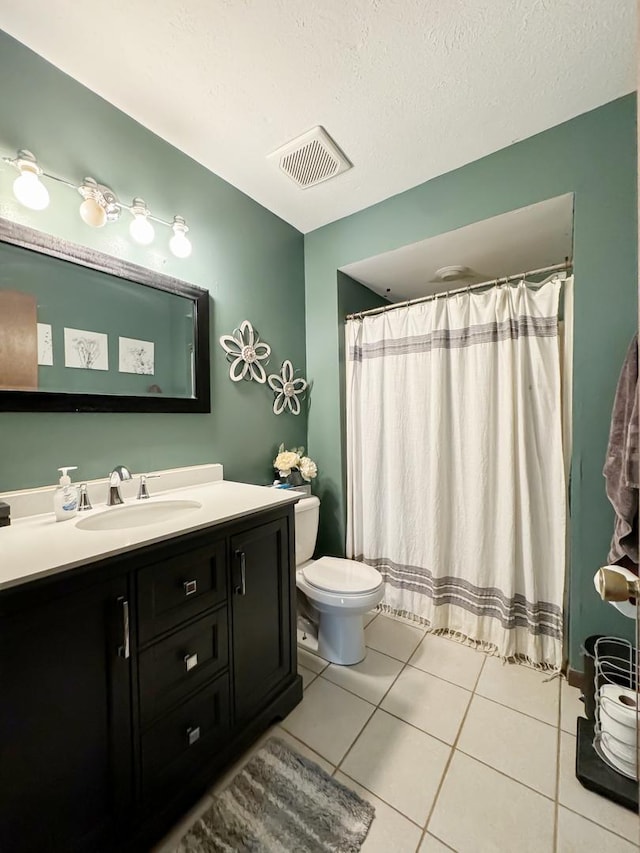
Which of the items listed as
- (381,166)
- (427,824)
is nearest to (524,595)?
(427,824)

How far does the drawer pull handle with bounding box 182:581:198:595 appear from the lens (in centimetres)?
98

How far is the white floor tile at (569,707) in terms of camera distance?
1280mm

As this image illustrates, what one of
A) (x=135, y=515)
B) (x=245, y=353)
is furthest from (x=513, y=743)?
(x=245, y=353)

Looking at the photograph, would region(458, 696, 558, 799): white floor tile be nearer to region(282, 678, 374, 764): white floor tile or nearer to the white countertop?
region(282, 678, 374, 764): white floor tile

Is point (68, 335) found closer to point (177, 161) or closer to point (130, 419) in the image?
point (130, 419)

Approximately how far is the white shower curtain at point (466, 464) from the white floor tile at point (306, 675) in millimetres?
668

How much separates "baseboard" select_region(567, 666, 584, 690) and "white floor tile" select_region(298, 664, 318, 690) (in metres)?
1.13

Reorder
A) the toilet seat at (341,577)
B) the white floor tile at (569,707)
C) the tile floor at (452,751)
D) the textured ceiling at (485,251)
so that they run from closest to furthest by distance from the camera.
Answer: the tile floor at (452,751), the white floor tile at (569,707), the toilet seat at (341,577), the textured ceiling at (485,251)

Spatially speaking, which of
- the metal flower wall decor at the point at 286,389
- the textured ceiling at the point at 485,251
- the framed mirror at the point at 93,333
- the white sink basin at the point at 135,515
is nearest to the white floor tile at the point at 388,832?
the white sink basin at the point at 135,515

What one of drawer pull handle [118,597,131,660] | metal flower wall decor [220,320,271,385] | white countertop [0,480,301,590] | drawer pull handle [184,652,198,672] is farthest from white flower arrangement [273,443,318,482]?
drawer pull handle [118,597,131,660]

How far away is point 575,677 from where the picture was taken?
57.6 inches

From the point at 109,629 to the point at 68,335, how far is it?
1012 mm

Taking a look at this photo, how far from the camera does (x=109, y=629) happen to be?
83 cm

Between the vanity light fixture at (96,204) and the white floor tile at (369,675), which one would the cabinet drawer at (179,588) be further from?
the vanity light fixture at (96,204)
